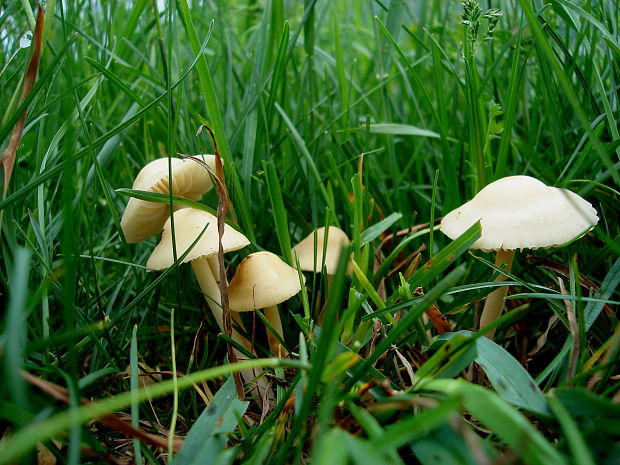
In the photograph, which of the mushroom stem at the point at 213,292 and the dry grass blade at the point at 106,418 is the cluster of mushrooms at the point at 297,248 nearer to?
the mushroom stem at the point at 213,292

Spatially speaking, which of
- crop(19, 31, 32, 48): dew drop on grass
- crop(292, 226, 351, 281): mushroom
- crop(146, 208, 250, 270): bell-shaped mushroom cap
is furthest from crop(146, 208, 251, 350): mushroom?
crop(19, 31, 32, 48): dew drop on grass

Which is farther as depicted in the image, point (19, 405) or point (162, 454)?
point (162, 454)

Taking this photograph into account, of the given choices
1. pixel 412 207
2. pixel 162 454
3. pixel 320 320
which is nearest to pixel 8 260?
pixel 162 454

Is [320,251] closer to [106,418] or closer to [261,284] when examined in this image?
[261,284]

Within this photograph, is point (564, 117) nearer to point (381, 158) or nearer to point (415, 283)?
point (381, 158)

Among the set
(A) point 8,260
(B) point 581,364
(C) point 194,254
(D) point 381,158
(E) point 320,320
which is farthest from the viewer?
(D) point 381,158

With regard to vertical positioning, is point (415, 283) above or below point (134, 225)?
below

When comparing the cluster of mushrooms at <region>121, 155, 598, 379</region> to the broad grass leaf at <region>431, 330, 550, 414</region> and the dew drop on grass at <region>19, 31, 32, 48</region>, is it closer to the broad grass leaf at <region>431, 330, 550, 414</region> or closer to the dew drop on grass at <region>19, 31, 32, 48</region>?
the broad grass leaf at <region>431, 330, 550, 414</region>
